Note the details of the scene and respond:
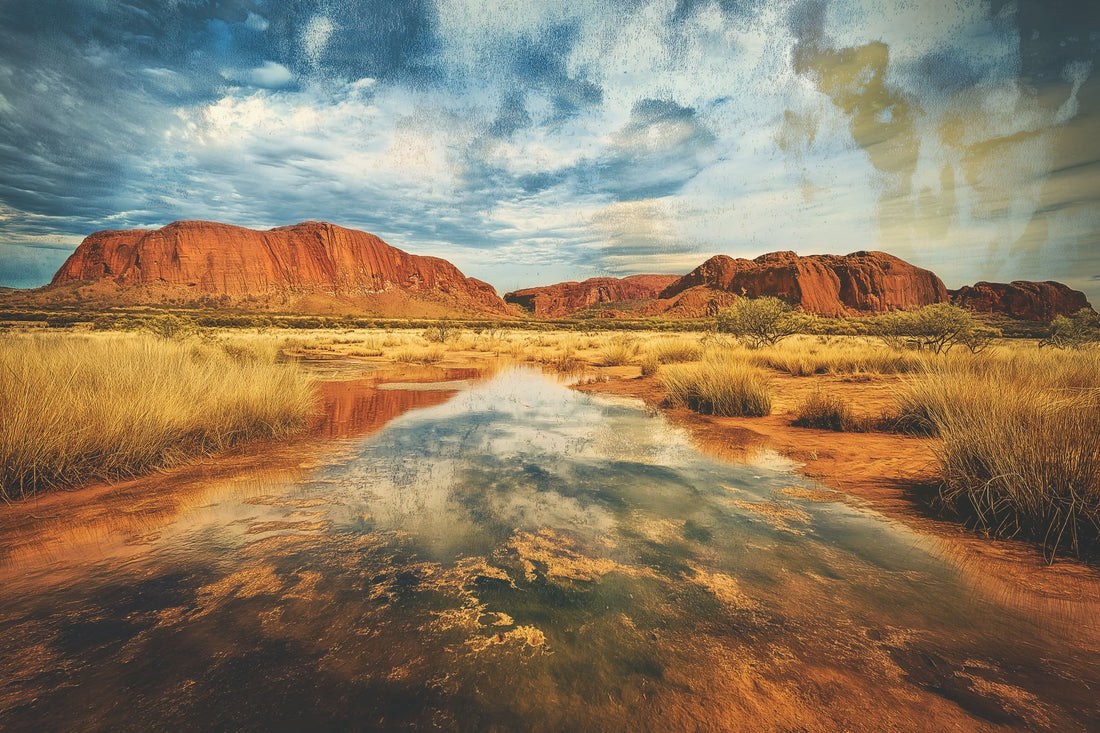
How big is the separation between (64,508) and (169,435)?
63.2 inches

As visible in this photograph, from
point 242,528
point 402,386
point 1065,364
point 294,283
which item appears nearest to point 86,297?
point 294,283

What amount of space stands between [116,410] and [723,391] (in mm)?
10143

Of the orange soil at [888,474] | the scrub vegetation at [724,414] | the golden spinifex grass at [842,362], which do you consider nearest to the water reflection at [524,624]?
the orange soil at [888,474]

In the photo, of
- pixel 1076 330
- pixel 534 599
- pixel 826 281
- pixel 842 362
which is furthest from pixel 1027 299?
pixel 534 599

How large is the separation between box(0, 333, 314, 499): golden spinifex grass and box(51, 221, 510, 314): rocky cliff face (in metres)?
120

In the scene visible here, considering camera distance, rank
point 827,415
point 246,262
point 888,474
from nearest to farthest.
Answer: point 888,474, point 827,415, point 246,262

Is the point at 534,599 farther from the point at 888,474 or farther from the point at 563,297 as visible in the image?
the point at 563,297

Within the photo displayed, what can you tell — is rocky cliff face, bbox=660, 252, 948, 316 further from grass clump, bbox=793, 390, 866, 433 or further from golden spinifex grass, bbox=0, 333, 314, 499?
golden spinifex grass, bbox=0, 333, 314, 499

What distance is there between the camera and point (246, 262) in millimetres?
119062

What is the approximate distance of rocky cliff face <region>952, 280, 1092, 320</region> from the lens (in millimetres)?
96438

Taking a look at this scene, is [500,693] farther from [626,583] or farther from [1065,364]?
[1065,364]

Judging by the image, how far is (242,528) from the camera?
3.91 m

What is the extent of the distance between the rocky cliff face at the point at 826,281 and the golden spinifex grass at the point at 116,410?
109m

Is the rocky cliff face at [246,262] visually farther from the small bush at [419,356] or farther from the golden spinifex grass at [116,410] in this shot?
the golden spinifex grass at [116,410]
